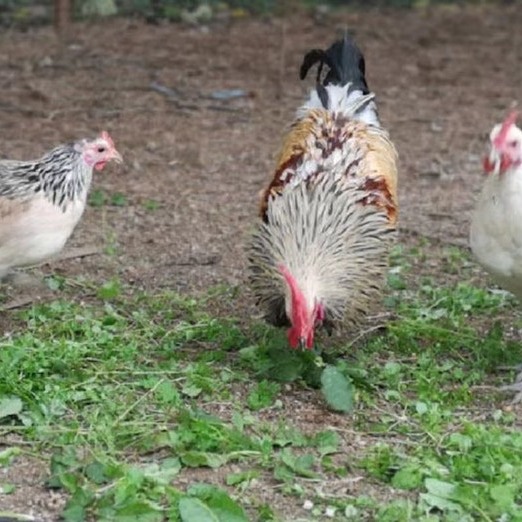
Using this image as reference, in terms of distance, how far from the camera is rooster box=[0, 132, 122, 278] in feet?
18.8

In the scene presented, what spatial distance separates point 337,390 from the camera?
5188 mm

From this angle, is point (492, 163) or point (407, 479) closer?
point (407, 479)

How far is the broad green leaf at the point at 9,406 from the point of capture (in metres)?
5.01

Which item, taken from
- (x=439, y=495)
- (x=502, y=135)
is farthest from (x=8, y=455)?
(x=502, y=135)

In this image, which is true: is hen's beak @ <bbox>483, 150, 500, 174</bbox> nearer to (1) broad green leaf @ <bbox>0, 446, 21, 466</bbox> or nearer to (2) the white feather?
(2) the white feather

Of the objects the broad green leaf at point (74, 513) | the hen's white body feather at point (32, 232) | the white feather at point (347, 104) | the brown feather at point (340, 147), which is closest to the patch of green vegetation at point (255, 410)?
the broad green leaf at point (74, 513)

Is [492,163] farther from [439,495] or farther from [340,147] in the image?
[439,495]

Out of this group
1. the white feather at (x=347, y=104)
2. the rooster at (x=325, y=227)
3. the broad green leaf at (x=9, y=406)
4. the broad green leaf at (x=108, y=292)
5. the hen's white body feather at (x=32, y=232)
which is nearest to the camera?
the broad green leaf at (x=9, y=406)

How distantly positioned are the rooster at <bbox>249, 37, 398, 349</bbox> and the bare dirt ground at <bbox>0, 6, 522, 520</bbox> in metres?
1.13

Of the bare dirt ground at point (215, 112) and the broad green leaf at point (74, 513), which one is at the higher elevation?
the bare dirt ground at point (215, 112)

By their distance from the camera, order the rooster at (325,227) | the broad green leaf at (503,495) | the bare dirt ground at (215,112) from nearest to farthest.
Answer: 1. the broad green leaf at (503,495)
2. the rooster at (325,227)
3. the bare dirt ground at (215,112)

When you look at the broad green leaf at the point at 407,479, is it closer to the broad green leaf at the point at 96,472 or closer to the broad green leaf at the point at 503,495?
the broad green leaf at the point at 503,495

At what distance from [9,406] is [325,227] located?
149cm

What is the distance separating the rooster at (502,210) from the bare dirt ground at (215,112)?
1.83m
